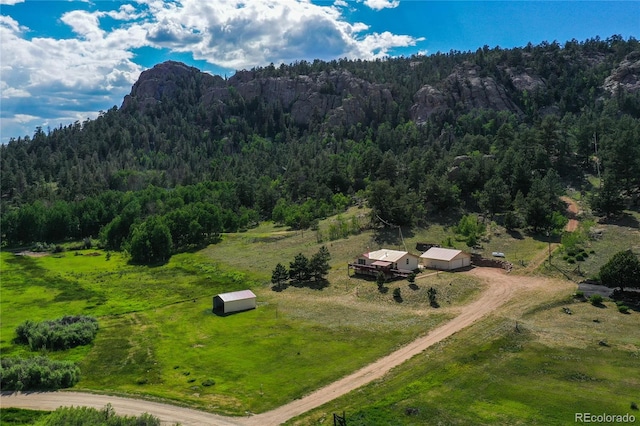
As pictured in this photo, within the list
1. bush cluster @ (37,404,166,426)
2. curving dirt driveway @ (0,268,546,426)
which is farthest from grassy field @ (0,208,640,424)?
bush cluster @ (37,404,166,426)

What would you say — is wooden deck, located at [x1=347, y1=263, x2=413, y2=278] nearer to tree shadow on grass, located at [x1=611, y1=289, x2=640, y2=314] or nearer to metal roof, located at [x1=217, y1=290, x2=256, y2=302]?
metal roof, located at [x1=217, y1=290, x2=256, y2=302]

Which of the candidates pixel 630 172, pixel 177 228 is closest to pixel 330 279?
pixel 177 228

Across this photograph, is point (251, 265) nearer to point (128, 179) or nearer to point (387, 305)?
point (387, 305)

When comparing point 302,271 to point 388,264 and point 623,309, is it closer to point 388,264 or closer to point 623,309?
point 388,264

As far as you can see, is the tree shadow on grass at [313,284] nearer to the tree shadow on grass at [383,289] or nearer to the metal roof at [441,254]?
the tree shadow on grass at [383,289]

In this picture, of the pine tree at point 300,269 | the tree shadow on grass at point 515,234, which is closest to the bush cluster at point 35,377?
the pine tree at point 300,269
